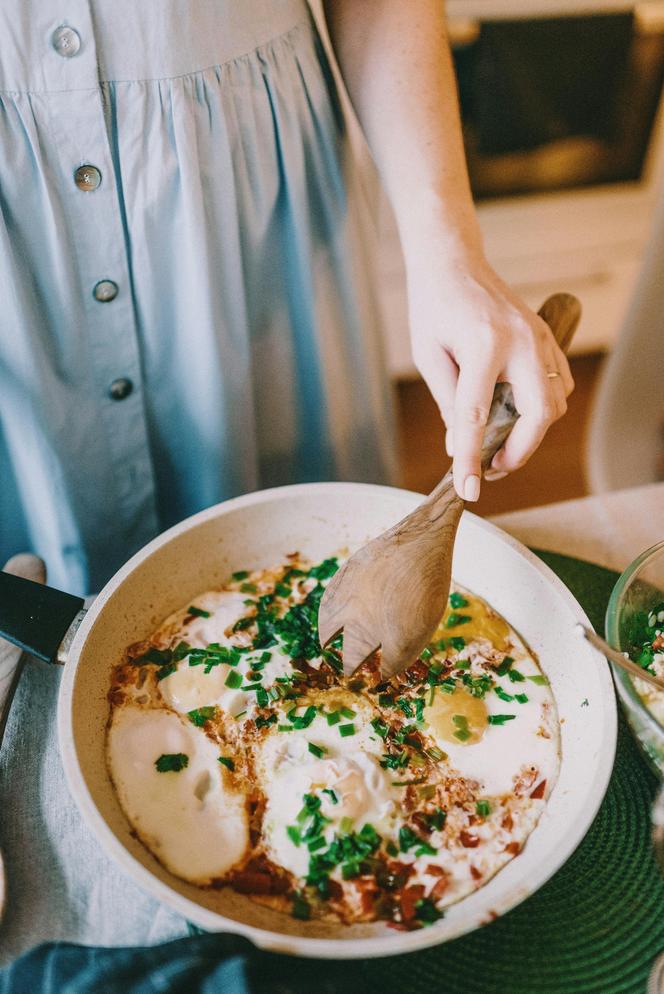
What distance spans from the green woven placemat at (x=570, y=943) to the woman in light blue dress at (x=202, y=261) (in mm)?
381

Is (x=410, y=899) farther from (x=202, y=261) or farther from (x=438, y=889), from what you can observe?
(x=202, y=261)

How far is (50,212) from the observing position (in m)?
0.89

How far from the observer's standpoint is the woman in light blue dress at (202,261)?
0.85m

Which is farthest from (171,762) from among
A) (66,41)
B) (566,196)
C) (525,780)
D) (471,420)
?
(566,196)

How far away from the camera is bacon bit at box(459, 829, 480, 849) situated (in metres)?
0.75

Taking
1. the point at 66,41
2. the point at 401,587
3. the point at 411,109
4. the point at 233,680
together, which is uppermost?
the point at 66,41

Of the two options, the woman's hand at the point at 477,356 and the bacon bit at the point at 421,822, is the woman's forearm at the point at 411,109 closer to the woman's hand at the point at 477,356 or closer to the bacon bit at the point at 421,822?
the woman's hand at the point at 477,356

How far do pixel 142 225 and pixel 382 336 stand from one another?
0.50 m

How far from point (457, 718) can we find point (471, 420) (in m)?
0.32

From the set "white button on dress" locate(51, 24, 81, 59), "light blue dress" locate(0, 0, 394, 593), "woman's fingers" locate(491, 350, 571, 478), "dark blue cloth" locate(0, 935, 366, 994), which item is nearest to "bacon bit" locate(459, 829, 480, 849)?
"dark blue cloth" locate(0, 935, 366, 994)

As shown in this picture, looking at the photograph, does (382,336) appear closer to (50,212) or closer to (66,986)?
(50,212)

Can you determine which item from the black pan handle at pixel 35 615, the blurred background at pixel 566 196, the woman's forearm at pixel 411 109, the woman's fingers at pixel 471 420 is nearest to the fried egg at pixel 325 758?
the black pan handle at pixel 35 615

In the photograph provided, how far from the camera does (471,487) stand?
80 cm

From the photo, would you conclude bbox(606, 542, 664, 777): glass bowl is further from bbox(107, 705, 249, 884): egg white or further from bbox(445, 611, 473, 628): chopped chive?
bbox(107, 705, 249, 884): egg white
